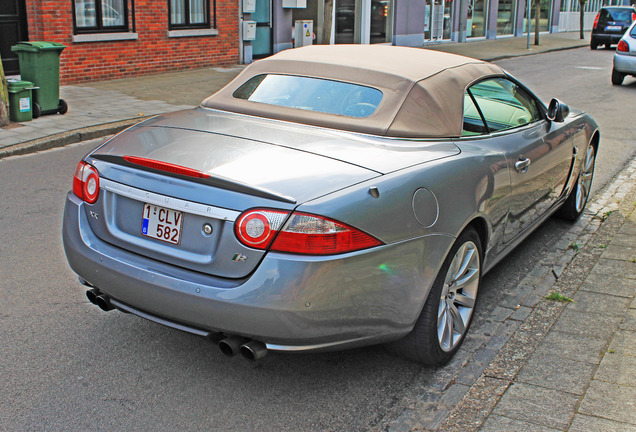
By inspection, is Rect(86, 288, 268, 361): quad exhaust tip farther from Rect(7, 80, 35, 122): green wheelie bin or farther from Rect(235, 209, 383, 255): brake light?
Rect(7, 80, 35, 122): green wheelie bin

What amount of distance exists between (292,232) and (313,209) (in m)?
0.13

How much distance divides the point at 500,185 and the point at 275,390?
5.60 ft

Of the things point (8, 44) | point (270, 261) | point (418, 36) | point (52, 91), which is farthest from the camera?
point (418, 36)

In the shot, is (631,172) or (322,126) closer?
(322,126)

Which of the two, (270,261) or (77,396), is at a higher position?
(270,261)

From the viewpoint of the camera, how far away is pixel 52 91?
10.5 m

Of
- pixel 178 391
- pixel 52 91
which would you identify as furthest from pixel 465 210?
pixel 52 91

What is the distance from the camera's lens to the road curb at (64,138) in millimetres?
8590

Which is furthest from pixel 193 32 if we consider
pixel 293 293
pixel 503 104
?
pixel 293 293

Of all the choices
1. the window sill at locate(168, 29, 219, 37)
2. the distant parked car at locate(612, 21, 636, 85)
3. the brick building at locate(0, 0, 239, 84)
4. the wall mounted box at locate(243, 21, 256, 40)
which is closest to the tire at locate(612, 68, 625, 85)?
the distant parked car at locate(612, 21, 636, 85)

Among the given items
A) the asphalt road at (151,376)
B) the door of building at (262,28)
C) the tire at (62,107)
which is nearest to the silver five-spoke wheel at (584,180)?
the asphalt road at (151,376)

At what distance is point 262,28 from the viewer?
63.6ft

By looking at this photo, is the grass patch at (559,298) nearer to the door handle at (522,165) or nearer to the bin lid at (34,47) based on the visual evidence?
the door handle at (522,165)

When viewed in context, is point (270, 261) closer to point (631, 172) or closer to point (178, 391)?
point (178, 391)
